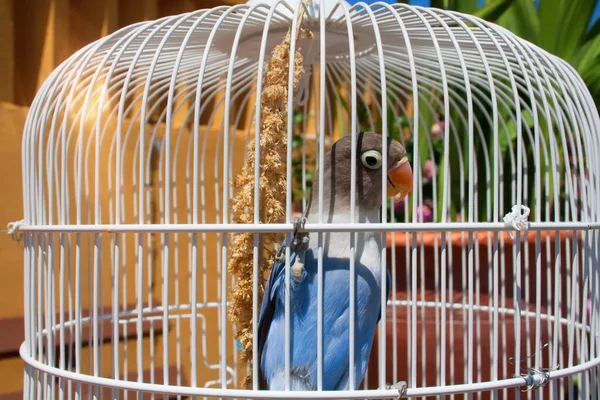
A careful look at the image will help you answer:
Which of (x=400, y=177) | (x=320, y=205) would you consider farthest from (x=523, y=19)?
(x=320, y=205)

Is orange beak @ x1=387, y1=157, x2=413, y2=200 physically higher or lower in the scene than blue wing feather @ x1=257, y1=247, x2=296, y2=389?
higher

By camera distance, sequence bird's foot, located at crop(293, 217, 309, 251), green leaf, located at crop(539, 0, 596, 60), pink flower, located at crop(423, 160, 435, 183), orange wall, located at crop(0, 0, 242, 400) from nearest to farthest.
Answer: bird's foot, located at crop(293, 217, 309, 251)
orange wall, located at crop(0, 0, 242, 400)
green leaf, located at crop(539, 0, 596, 60)
pink flower, located at crop(423, 160, 435, 183)

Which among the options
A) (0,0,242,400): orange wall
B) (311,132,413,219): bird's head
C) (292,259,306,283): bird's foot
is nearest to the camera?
(292,259,306,283): bird's foot

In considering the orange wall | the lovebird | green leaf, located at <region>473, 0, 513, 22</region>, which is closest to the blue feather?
the lovebird

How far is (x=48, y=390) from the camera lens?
51.4 inches

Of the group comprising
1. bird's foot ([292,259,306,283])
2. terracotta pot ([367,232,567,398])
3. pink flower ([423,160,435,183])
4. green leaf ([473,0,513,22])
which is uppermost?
green leaf ([473,0,513,22])

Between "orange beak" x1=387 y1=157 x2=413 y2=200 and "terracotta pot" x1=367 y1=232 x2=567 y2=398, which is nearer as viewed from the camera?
"orange beak" x1=387 y1=157 x2=413 y2=200

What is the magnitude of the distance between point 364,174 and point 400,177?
96mm

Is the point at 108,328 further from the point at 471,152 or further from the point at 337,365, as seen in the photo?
the point at 471,152

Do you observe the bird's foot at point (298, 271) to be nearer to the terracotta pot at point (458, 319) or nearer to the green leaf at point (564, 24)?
the terracotta pot at point (458, 319)

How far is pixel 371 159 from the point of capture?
132 centimetres

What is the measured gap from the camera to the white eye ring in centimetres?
130

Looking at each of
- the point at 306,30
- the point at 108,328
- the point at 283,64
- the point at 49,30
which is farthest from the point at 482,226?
the point at 49,30

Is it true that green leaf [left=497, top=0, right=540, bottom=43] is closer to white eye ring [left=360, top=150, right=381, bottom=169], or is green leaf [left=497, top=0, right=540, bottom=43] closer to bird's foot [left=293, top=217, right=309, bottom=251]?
white eye ring [left=360, top=150, right=381, bottom=169]
